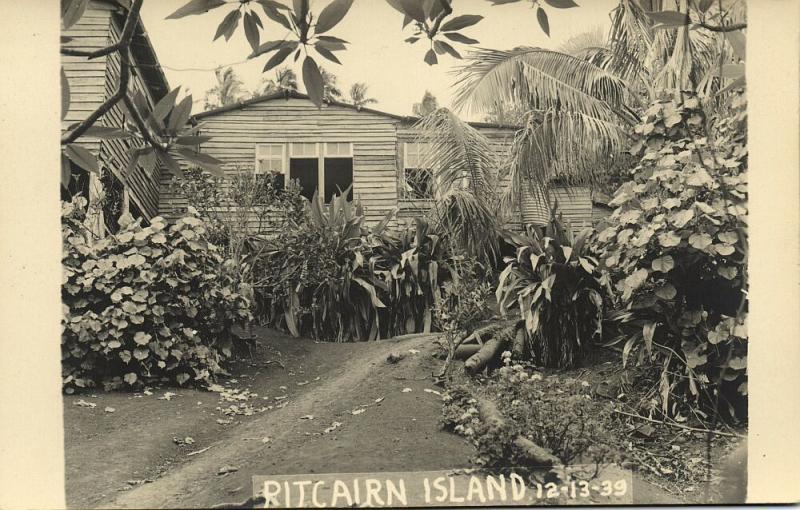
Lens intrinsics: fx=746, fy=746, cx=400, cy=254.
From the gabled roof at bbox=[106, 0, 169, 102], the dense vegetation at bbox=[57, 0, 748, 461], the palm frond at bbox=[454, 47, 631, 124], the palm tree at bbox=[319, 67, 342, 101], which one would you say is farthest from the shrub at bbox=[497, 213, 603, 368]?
the gabled roof at bbox=[106, 0, 169, 102]

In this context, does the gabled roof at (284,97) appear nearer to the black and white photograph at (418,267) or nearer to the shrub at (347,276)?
the black and white photograph at (418,267)

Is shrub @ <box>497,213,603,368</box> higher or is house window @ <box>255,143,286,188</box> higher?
house window @ <box>255,143,286,188</box>

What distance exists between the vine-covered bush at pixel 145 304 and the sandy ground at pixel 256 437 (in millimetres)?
193

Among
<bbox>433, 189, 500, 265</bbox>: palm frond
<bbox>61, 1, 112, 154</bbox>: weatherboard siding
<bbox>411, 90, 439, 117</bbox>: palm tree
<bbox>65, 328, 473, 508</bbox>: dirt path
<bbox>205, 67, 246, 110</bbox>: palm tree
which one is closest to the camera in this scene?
<bbox>65, 328, 473, 508</bbox>: dirt path

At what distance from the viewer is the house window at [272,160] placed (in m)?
4.21

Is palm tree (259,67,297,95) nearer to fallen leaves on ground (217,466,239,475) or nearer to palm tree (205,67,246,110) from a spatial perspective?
palm tree (205,67,246,110)

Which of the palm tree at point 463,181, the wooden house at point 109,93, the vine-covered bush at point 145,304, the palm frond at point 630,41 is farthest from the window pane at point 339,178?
the palm frond at point 630,41

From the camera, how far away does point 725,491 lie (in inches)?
128

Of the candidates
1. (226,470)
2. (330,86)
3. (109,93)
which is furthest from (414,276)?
(109,93)

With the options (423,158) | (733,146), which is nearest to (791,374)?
(733,146)

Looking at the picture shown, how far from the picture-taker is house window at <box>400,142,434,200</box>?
4238 millimetres

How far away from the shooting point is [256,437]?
3.45 metres

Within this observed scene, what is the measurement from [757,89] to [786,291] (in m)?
0.92

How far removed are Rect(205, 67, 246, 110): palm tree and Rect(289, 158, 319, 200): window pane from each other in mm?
709
